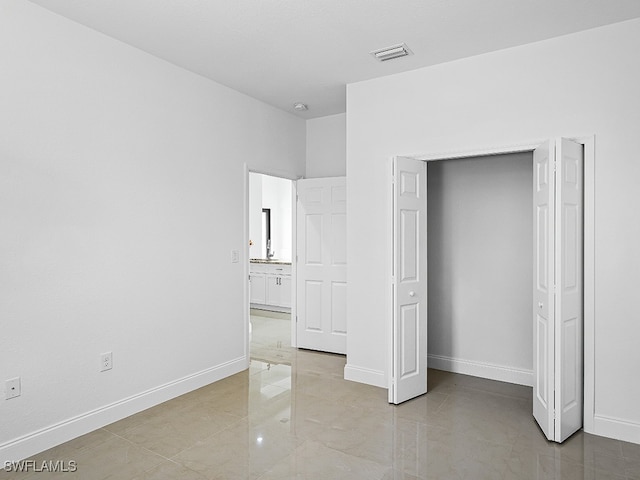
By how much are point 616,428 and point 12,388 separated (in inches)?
154

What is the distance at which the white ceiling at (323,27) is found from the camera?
8.92ft

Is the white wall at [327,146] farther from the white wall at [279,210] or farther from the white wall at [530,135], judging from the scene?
the white wall at [279,210]

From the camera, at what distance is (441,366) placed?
4.43 meters

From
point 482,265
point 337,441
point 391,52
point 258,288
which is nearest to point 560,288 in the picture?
point 482,265

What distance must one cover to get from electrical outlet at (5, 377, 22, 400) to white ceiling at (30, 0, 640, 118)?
2.36 metres

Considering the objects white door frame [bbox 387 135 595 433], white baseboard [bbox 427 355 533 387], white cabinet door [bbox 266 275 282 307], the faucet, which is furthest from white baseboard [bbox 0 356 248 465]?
the faucet

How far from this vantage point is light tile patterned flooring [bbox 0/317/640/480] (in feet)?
8.25

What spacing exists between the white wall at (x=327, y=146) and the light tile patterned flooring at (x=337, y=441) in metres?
2.59

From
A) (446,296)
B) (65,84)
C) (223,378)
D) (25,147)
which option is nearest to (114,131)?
(65,84)

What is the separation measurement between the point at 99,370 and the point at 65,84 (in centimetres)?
201

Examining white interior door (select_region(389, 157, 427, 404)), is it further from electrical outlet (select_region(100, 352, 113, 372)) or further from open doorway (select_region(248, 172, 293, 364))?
electrical outlet (select_region(100, 352, 113, 372))

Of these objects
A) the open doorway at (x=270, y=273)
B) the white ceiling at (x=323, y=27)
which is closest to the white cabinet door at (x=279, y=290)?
the open doorway at (x=270, y=273)

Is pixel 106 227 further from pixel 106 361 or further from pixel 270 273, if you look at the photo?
pixel 270 273

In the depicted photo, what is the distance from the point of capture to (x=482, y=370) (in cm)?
420
